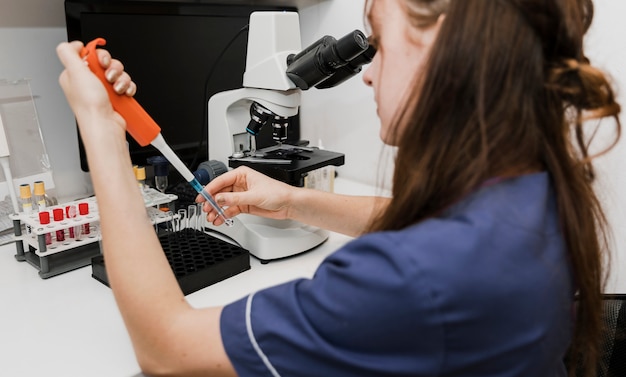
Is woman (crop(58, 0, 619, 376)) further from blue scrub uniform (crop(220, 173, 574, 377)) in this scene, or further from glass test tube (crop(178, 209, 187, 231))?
glass test tube (crop(178, 209, 187, 231))

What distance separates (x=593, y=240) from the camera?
2.12 ft

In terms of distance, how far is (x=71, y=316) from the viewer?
3.00 feet

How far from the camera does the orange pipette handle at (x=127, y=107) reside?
721 millimetres

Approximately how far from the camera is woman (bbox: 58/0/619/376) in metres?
0.52

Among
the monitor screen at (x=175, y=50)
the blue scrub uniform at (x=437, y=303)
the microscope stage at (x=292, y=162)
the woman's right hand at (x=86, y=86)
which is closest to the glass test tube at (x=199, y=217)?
the microscope stage at (x=292, y=162)

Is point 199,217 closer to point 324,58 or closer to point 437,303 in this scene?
point 324,58

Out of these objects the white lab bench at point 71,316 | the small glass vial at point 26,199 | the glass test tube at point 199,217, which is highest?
the small glass vial at point 26,199

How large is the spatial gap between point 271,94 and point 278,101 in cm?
2

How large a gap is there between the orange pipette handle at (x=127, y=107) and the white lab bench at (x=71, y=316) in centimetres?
32

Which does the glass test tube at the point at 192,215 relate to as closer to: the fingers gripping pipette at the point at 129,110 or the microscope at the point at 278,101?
the microscope at the point at 278,101

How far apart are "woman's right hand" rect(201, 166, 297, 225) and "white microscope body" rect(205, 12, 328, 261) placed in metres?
0.05

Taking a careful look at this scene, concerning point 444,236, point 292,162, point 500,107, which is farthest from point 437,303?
point 292,162

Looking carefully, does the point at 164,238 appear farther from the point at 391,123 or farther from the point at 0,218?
the point at 391,123

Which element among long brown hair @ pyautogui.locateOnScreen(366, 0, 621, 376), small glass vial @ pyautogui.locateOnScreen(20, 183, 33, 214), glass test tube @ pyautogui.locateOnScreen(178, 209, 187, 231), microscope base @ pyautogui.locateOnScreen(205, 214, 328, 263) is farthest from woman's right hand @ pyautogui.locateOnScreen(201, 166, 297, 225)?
long brown hair @ pyautogui.locateOnScreen(366, 0, 621, 376)
